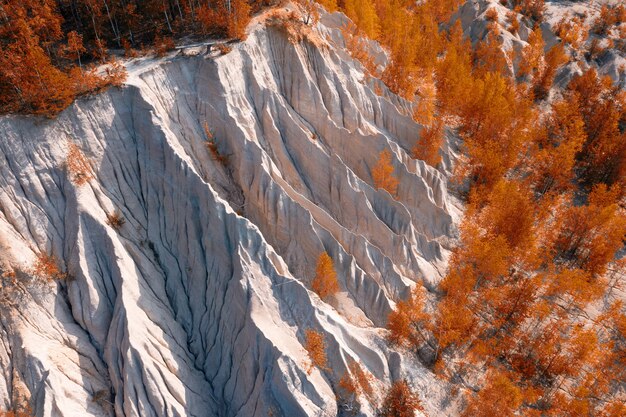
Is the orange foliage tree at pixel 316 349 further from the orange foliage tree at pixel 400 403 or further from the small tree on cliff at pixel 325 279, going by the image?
the orange foliage tree at pixel 400 403

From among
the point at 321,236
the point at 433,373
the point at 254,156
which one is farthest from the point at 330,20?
the point at 433,373

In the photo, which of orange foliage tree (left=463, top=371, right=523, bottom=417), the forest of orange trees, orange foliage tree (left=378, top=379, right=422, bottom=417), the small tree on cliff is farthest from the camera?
the forest of orange trees

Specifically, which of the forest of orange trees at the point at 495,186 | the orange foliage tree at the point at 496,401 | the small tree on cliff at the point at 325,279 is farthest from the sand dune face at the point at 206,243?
the orange foliage tree at the point at 496,401

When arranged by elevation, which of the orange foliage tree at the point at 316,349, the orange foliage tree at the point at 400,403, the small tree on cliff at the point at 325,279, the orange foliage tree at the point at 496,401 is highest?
the small tree on cliff at the point at 325,279

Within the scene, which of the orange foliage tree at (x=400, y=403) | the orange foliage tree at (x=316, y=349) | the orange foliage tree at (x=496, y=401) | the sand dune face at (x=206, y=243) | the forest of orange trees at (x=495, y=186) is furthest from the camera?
the forest of orange trees at (x=495, y=186)

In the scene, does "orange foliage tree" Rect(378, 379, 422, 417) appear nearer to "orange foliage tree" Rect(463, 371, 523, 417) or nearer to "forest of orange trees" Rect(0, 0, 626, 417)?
"forest of orange trees" Rect(0, 0, 626, 417)

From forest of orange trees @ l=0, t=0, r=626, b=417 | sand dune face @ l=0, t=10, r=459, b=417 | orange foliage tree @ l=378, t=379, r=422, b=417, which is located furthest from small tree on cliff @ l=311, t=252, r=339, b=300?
orange foliage tree @ l=378, t=379, r=422, b=417
